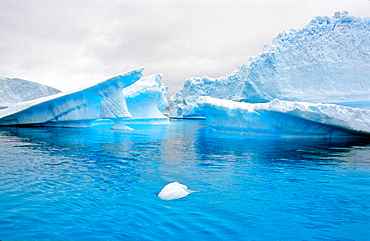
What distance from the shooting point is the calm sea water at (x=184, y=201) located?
253 centimetres

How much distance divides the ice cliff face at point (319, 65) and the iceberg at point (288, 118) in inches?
190

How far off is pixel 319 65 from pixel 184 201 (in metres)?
15.1

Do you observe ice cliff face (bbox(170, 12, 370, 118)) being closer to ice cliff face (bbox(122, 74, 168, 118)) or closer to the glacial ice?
ice cliff face (bbox(122, 74, 168, 118))

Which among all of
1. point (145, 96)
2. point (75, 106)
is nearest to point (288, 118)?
point (75, 106)

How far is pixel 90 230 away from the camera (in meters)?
2.51

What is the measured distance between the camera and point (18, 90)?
830 inches

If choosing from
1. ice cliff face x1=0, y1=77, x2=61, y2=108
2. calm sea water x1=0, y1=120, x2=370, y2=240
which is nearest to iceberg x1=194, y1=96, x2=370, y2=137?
calm sea water x1=0, y1=120, x2=370, y2=240

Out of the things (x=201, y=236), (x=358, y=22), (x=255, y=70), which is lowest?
(x=201, y=236)

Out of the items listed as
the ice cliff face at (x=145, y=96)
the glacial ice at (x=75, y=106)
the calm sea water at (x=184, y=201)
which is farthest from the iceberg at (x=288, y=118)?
the ice cliff face at (x=145, y=96)

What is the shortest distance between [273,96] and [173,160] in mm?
13610

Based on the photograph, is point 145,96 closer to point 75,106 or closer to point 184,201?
point 75,106

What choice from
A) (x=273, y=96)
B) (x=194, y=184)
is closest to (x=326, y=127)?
(x=273, y=96)

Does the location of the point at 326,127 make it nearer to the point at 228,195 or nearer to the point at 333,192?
the point at 333,192

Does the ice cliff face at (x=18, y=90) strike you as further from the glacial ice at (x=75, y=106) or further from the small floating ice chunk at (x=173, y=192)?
the small floating ice chunk at (x=173, y=192)
